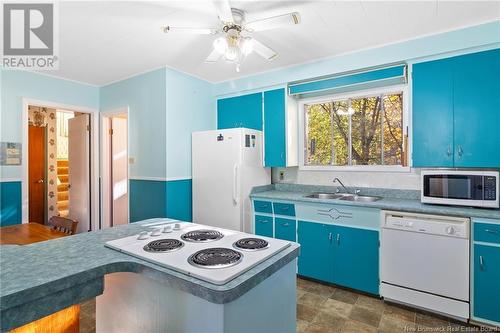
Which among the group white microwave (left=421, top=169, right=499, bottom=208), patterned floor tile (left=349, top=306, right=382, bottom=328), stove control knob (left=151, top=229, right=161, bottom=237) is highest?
white microwave (left=421, top=169, right=499, bottom=208)

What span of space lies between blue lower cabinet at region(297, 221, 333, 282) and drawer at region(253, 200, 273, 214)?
40 centimetres

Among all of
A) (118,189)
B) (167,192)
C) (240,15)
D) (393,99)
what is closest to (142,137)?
(167,192)

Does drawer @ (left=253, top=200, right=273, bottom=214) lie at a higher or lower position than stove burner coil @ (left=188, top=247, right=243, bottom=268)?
lower

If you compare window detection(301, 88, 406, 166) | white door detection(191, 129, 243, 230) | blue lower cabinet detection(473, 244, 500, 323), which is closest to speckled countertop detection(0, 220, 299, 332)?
blue lower cabinet detection(473, 244, 500, 323)

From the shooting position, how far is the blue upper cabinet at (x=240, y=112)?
138 inches

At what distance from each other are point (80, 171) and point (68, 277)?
385 centimetres

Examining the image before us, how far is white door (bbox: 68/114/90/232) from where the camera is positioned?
4035 millimetres

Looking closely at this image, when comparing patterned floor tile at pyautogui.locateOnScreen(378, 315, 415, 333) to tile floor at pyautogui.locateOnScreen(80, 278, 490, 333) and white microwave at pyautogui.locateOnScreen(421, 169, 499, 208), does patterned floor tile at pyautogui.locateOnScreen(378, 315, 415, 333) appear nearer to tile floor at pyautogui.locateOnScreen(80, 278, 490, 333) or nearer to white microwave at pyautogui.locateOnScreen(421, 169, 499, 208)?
tile floor at pyautogui.locateOnScreen(80, 278, 490, 333)

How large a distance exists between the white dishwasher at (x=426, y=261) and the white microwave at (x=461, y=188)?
251 mm

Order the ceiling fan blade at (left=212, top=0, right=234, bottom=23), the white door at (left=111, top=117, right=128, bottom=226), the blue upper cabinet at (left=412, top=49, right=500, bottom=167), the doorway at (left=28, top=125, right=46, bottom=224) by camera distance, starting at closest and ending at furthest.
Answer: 1. the ceiling fan blade at (left=212, top=0, right=234, bottom=23)
2. the blue upper cabinet at (left=412, top=49, right=500, bottom=167)
3. the white door at (left=111, top=117, right=128, bottom=226)
4. the doorway at (left=28, top=125, right=46, bottom=224)

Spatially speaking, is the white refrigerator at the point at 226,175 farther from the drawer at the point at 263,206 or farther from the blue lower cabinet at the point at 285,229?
the blue lower cabinet at the point at 285,229

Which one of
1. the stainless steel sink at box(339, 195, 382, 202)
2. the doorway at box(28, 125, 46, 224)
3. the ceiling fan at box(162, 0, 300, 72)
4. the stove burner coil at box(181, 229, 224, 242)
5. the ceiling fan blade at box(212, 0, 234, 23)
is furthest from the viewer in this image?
the doorway at box(28, 125, 46, 224)

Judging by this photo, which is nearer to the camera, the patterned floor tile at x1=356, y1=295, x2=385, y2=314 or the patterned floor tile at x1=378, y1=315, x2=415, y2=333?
the patterned floor tile at x1=378, y1=315, x2=415, y2=333

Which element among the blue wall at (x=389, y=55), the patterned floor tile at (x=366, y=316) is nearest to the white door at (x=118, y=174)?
the blue wall at (x=389, y=55)
